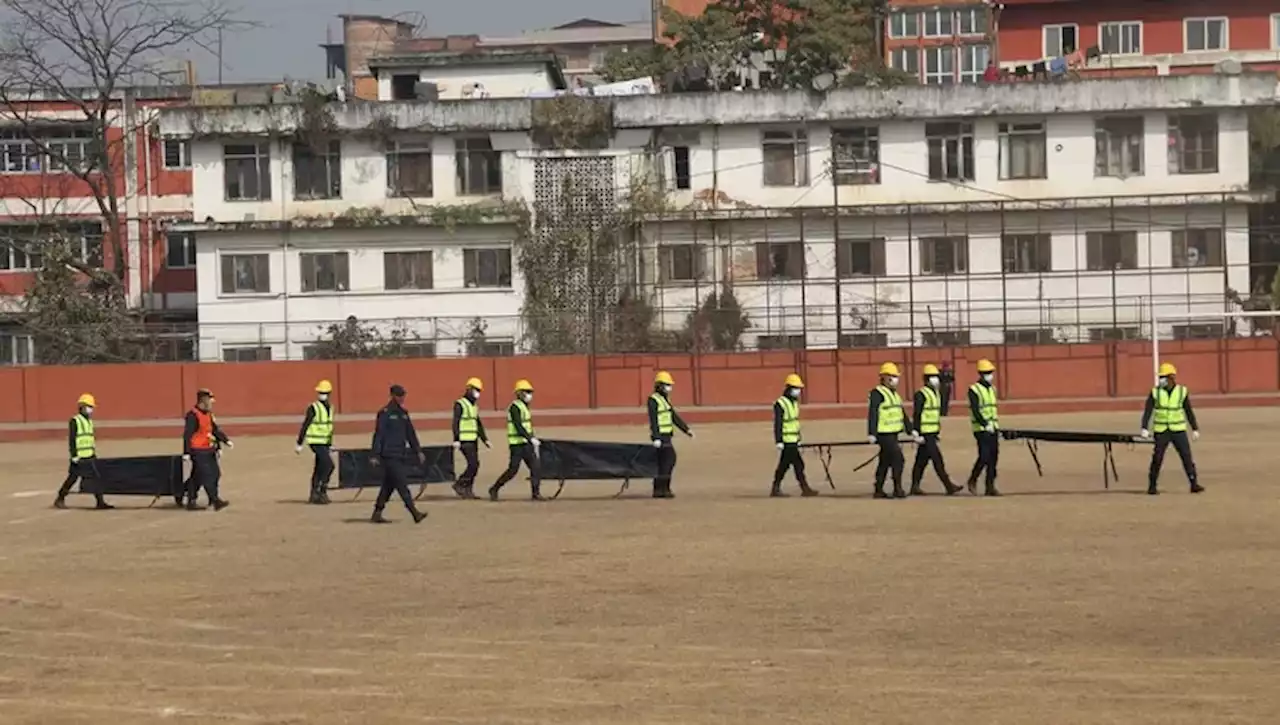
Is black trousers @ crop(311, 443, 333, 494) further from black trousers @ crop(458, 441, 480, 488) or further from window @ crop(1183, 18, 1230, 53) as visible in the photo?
window @ crop(1183, 18, 1230, 53)

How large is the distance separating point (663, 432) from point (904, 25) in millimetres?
57953

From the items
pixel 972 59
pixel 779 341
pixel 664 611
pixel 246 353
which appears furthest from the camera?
pixel 972 59

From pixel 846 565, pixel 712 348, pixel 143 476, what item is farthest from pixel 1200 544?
pixel 712 348

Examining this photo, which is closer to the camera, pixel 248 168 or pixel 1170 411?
pixel 1170 411

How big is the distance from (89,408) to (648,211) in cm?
3103

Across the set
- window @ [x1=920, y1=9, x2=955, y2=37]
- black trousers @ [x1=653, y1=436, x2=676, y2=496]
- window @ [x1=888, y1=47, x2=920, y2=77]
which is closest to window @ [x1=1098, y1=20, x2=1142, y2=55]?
window @ [x1=920, y1=9, x2=955, y2=37]

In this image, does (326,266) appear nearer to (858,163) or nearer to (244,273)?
(244,273)

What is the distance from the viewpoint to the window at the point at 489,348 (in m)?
55.1

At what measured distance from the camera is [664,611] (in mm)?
16484

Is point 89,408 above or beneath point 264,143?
beneath

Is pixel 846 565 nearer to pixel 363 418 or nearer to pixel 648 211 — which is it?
pixel 363 418

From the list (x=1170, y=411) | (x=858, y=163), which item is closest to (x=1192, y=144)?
(x=858, y=163)

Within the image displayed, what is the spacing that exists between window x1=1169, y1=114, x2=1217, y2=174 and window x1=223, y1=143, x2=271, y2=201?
27.5 metres

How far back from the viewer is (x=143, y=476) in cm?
2847
